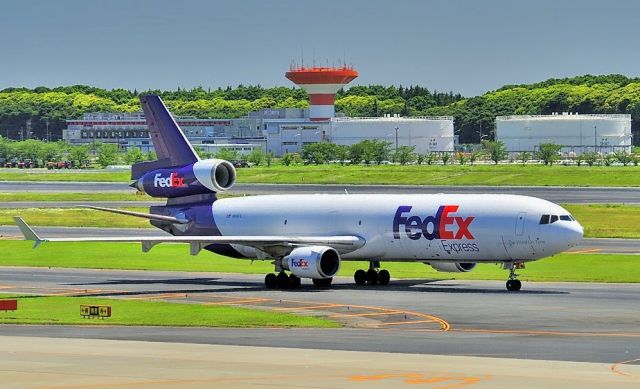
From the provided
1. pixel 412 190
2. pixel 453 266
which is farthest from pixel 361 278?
pixel 412 190

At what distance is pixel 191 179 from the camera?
77.7 meters

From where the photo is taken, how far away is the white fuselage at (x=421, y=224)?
215 ft

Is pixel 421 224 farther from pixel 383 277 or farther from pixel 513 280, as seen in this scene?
pixel 513 280

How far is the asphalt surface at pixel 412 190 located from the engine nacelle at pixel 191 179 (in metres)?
67.3

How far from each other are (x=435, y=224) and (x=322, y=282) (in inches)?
275

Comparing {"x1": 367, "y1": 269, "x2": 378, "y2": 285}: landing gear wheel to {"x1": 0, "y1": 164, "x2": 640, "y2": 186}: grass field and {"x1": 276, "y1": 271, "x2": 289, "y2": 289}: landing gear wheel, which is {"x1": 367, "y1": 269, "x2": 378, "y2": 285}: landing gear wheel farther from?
{"x1": 0, "y1": 164, "x2": 640, "y2": 186}: grass field

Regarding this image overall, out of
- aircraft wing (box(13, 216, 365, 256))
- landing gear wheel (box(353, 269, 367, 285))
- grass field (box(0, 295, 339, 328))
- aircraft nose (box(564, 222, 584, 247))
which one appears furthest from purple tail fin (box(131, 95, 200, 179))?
aircraft nose (box(564, 222, 584, 247))

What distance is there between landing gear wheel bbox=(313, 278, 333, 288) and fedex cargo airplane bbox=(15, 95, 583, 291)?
52 mm

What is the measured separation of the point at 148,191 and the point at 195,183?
3304mm

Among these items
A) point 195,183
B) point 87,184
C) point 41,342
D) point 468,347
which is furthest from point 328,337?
point 87,184

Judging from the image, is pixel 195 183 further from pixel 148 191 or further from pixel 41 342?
pixel 41 342

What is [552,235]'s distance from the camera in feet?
213

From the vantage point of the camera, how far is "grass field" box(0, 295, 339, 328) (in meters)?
53.1

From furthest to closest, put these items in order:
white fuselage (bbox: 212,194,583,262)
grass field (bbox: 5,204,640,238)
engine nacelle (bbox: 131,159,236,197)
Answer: grass field (bbox: 5,204,640,238) → engine nacelle (bbox: 131,159,236,197) → white fuselage (bbox: 212,194,583,262)
